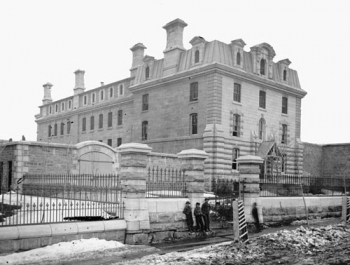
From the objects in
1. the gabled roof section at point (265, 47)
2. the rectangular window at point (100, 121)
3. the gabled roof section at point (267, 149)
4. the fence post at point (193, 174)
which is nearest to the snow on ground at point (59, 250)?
the fence post at point (193, 174)

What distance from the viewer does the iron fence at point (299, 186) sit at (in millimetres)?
20922

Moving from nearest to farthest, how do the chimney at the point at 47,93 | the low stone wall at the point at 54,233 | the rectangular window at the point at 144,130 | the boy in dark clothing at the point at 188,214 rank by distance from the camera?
the low stone wall at the point at 54,233
the boy in dark clothing at the point at 188,214
the rectangular window at the point at 144,130
the chimney at the point at 47,93

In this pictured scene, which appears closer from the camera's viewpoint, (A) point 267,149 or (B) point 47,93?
(A) point 267,149

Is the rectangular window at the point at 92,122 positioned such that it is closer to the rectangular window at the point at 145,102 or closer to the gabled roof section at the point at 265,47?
the rectangular window at the point at 145,102

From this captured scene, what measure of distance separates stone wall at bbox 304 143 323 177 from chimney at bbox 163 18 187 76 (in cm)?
1817

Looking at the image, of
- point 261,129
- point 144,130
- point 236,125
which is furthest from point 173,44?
point 261,129

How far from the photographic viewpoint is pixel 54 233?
39.5 ft

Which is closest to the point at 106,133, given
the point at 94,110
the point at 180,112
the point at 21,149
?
the point at 94,110

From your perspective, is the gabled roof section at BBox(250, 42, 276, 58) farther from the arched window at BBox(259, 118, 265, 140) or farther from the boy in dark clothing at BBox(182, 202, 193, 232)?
the boy in dark clothing at BBox(182, 202, 193, 232)

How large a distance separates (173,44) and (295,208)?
20.1 meters

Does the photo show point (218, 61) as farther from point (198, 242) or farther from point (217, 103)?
point (198, 242)

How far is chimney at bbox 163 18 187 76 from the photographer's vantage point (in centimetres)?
3534

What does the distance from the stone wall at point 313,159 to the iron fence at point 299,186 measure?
17033mm

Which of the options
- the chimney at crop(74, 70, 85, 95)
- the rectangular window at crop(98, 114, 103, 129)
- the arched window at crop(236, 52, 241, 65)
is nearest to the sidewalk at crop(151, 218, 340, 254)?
the arched window at crop(236, 52, 241, 65)
